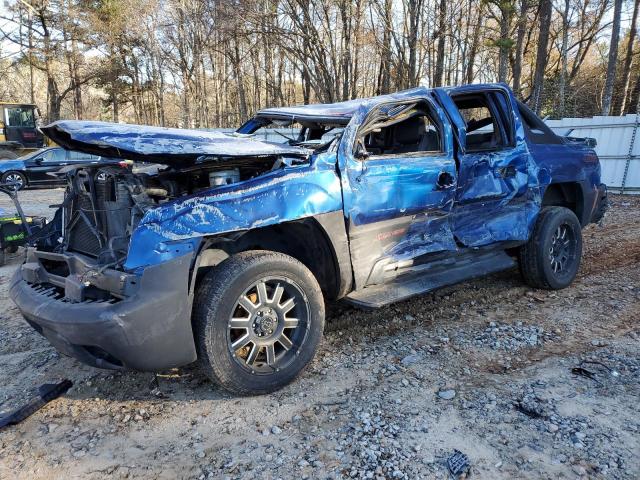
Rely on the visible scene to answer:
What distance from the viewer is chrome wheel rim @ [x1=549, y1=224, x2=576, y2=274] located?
482 cm

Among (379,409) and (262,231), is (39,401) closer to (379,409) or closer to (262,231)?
(262,231)

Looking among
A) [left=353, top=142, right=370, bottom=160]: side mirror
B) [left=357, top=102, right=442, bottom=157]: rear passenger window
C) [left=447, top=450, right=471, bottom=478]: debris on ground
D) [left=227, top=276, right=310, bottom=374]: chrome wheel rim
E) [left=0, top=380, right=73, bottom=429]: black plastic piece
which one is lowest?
[left=0, top=380, right=73, bottom=429]: black plastic piece

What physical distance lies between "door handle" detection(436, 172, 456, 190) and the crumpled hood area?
1.22m

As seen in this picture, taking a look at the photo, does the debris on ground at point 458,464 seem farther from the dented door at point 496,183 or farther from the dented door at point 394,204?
the dented door at point 496,183

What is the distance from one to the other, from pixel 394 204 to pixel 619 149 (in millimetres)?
11249

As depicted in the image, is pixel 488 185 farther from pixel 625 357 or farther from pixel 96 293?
pixel 96 293

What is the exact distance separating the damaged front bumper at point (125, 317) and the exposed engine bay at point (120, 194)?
0.67 feet

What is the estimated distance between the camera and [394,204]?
3516 mm

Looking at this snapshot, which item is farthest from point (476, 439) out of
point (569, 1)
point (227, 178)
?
point (569, 1)

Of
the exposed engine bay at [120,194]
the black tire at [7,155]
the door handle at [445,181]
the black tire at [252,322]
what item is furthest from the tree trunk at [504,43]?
the black tire at [7,155]

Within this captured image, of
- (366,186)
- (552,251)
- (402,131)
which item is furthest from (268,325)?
(552,251)

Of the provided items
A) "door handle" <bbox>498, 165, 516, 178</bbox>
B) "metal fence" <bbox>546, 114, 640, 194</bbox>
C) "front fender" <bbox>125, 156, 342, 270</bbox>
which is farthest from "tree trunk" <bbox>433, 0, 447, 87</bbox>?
"front fender" <bbox>125, 156, 342, 270</bbox>

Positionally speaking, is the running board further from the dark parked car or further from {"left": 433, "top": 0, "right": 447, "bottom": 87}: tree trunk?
{"left": 433, "top": 0, "right": 447, "bottom": 87}: tree trunk

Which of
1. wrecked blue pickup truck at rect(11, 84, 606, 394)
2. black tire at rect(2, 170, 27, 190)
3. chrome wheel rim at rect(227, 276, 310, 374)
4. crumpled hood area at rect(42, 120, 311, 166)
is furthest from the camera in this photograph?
black tire at rect(2, 170, 27, 190)
